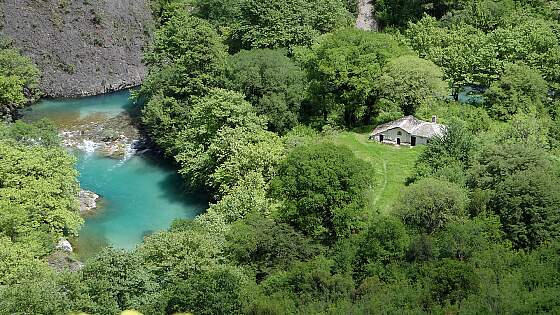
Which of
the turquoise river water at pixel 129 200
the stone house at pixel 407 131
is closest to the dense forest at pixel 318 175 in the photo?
the turquoise river water at pixel 129 200

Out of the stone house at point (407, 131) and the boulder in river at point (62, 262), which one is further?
the stone house at point (407, 131)

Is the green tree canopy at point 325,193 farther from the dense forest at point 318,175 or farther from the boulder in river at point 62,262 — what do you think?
the boulder in river at point 62,262

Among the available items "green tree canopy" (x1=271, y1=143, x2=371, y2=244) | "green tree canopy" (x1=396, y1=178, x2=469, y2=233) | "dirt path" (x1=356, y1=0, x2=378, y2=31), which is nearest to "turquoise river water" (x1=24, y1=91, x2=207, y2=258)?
"green tree canopy" (x1=271, y1=143, x2=371, y2=244)

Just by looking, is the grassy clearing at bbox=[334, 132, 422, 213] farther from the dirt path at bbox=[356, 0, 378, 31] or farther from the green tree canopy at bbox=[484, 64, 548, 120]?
the dirt path at bbox=[356, 0, 378, 31]

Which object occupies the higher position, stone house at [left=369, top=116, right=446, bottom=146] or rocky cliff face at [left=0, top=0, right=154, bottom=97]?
rocky cliff face at [left=0, top=0, right=154, bottom=97]

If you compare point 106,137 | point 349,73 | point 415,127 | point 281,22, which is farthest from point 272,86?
point 106,137

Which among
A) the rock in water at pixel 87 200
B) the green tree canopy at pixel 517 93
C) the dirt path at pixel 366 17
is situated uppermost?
the dirt path at pixel 366 17

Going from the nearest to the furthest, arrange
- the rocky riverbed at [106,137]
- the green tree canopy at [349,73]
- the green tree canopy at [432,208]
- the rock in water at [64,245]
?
the green tree canopy at [432,208] < the rock in water at [64,245] < the green tree canopy at [349,73] < the rocky riverbed at [106,137]
